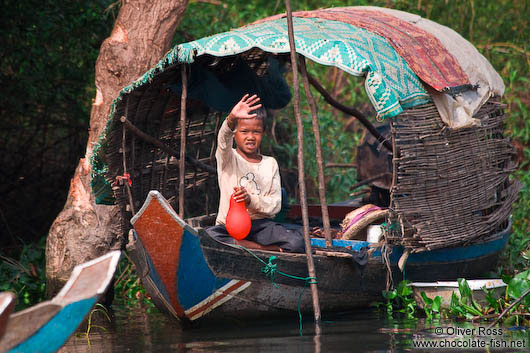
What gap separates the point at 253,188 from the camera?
5.21 m

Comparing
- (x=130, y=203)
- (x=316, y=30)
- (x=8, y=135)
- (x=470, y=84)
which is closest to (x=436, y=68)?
(x=470, y=84)

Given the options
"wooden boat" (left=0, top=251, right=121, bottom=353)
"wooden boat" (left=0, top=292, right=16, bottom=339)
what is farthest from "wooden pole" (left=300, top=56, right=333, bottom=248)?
"wooden boat" (left=0, top=292, right=16, bottom=339)

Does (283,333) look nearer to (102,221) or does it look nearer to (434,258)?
(434,258)

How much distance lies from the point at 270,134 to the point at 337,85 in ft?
8.47

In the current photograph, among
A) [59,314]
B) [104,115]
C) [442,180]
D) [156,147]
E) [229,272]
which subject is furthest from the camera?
[104,115]

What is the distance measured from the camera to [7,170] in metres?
8.33

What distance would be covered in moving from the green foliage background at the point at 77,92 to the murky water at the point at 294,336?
2054 mm

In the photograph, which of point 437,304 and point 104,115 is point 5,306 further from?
point 104,115

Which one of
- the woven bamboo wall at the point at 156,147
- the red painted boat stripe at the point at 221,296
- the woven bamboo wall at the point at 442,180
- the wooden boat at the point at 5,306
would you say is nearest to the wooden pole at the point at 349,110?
the woven bamboo wall at the point at 156,147

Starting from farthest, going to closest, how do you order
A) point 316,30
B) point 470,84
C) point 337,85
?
point 337,85, point 470,84, point 316,30

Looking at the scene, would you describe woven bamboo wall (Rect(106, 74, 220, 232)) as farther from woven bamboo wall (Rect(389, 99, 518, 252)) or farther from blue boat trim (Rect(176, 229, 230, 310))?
woven bamboo wall (Rect(389, 99, 518, 252))

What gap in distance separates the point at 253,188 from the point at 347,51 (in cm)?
114

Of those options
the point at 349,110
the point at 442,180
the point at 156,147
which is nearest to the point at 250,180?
the point at 156,147

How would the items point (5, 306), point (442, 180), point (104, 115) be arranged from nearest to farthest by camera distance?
point (5, 306) < point (442, 180) < point (104, 115)
